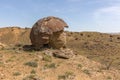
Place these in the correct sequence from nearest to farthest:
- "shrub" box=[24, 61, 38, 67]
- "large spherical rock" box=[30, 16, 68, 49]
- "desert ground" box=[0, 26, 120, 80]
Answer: "desert ground" box=[0, 26, 120, 80] < "shrub" box=[24, 61, 38, 67] < "large spherical rock" box=[30, 16, 68, 49]

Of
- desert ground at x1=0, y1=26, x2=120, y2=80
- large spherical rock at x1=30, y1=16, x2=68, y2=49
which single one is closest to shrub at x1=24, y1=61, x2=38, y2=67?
desert ground at x1=0, y1=26, x2=120, y2=80

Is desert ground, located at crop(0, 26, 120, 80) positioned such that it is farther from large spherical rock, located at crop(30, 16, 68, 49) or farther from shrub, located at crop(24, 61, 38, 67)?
large spherical rock, located at crop(30, 16, 68, 49)

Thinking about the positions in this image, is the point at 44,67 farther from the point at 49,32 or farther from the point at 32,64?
the point at 49,32

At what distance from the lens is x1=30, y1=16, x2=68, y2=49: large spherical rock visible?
21.9 meters

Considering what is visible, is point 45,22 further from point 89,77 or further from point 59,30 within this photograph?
point 89,77

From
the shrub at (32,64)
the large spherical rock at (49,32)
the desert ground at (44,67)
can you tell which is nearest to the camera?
the desert ground at (44,67)

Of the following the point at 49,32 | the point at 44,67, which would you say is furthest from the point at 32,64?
the point at 49,32

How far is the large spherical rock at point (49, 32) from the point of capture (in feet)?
71.7

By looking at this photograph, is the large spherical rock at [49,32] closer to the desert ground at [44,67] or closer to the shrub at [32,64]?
the desert ground at [44,67]

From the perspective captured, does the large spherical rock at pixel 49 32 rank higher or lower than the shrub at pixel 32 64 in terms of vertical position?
higher

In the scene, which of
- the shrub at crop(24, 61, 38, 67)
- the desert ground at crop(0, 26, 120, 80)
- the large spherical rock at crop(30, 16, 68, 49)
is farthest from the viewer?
the large spherical rock at crop(30, 16, 68, 49)

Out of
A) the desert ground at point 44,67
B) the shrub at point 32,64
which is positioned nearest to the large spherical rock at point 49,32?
the desert ground at point 44,67

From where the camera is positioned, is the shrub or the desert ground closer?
the desert ground

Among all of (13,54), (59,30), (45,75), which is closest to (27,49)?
(13,54)
